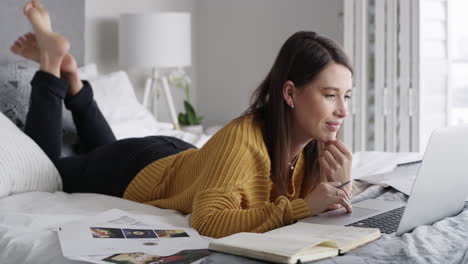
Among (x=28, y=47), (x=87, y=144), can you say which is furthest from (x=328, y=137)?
(x=28, y=47)

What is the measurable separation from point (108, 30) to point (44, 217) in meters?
2.54

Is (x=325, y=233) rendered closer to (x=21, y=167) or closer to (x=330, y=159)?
(x=330, y=159)

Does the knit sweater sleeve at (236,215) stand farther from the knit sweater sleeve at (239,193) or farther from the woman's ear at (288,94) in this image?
the woman's ear at (288,94)

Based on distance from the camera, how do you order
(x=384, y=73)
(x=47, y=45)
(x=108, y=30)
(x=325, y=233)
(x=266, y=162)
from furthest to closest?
1. (x=108, y=30)
2. (x=384, y=73)
3. (x=47, y=45)
4. (x=266, y=162)
5. (x=325, y=233)

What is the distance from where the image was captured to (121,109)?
9.74 feet

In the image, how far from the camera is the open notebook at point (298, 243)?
3.32ft

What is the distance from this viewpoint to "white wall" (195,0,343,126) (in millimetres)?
4102

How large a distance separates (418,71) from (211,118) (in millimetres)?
1693

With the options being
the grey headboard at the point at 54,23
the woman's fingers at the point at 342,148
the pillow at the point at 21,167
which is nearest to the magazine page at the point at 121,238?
the woman's fingers at the point at 342,148

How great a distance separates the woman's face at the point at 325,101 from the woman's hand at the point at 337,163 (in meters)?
0.07

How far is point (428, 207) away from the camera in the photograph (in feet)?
4.25

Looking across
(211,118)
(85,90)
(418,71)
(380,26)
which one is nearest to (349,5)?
(380,26)

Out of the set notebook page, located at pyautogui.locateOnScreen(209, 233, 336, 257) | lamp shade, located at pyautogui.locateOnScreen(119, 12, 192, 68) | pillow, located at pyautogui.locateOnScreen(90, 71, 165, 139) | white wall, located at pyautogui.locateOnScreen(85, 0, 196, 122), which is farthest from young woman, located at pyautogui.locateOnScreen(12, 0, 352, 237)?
white wall, located at pyautogui.locateOnScreen(85, 0, 196, 122)

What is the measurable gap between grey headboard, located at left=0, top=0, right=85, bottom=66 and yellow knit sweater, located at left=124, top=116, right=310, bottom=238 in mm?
1511
